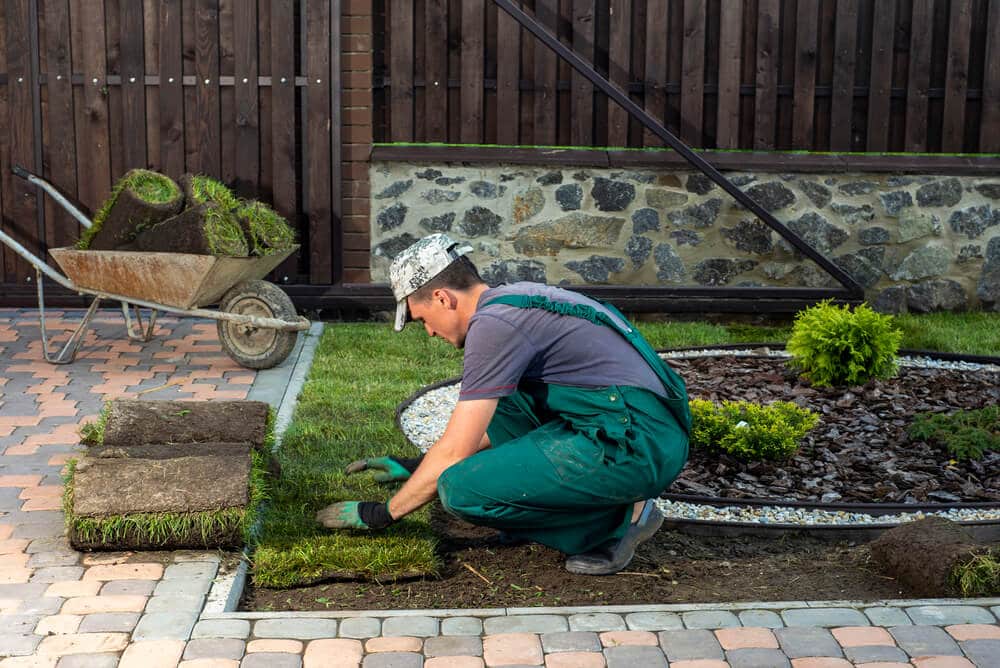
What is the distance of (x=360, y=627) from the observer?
4008 millimetres

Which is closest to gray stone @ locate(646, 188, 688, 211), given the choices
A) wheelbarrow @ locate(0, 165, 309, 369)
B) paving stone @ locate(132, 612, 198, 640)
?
wheelbarrow @ locate(0, 165, 309, 369)

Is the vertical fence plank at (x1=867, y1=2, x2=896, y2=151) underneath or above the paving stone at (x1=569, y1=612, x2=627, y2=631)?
above

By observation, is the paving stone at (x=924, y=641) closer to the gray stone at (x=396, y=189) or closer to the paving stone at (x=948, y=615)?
the paving stone at (x=948, y=615)

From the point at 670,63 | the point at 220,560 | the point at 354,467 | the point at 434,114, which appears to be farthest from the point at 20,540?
the point at 670,63

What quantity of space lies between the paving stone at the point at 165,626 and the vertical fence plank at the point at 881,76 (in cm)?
686

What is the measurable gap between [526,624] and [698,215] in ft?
18.7

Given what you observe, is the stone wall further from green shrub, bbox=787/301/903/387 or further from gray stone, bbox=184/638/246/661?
gray stone, bbox=184/638/246/661

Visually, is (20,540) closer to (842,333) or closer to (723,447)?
A: (723,447)

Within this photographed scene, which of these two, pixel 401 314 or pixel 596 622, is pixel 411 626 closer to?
pixel 596 622

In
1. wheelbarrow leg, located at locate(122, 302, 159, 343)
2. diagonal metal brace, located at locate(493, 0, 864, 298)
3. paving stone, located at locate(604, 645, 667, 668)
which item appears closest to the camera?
paving stone, located at locate(604, 645, 667, 668)

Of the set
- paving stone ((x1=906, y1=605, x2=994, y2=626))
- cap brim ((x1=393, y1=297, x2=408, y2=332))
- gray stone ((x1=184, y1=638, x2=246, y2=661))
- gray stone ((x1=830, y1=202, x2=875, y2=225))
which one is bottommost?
gray stone ((x1=184, y1=638, x2=246, y2=661))

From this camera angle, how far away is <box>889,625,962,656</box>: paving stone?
3852mm

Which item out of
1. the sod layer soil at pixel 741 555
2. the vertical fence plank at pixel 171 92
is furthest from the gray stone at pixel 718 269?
the vertical fence plank at pixel 171 92

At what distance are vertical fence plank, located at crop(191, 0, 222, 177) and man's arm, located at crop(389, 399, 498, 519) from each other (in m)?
5.35
